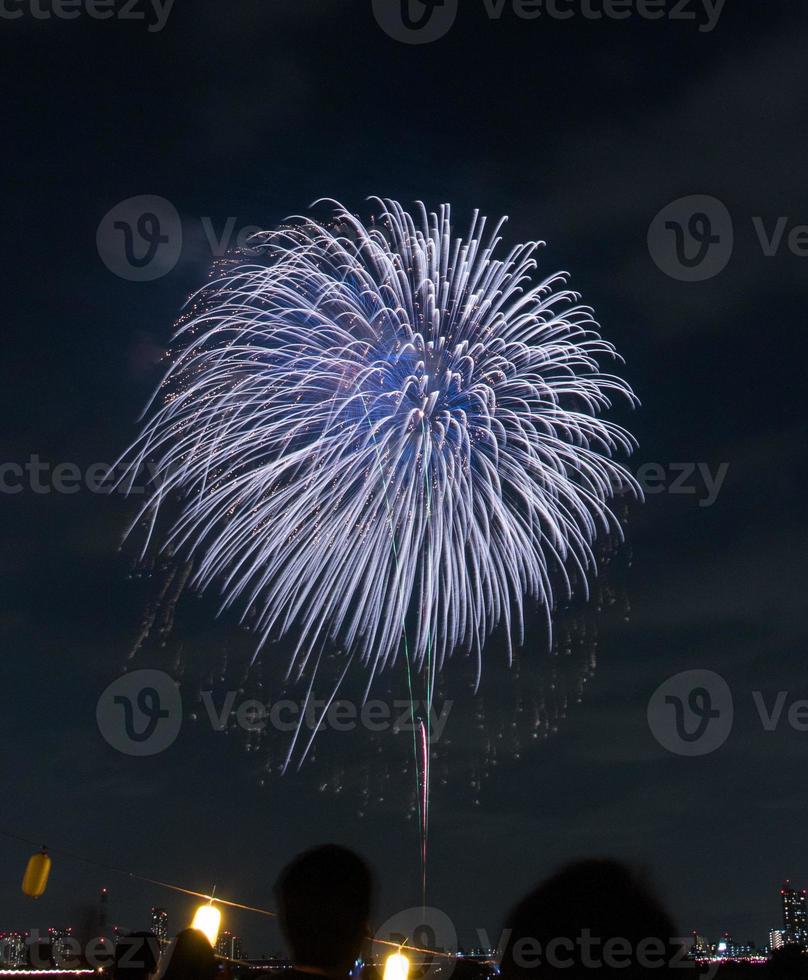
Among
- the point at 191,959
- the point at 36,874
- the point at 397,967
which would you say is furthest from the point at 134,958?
the point at 36,874

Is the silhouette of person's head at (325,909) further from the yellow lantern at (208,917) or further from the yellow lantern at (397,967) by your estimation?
the yellow lantern at (397,967)

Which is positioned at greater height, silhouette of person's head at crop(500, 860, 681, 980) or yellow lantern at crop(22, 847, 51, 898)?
silhouette of person's head at crop(500, 860, 681, 980)

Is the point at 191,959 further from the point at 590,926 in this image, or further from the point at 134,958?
the point at 590,926

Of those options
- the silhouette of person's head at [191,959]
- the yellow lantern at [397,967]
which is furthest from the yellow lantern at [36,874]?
the silhouette of person's head at [191,959]

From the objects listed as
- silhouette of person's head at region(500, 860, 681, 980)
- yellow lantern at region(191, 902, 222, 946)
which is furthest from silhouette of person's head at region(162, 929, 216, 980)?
yellow lantern at region(191, 902, 222, 946)

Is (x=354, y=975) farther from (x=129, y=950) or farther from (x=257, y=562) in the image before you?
(x=257, y=562)

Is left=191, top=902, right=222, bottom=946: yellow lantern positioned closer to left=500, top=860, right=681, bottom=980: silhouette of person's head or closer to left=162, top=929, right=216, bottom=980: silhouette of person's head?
left=162, top=929, right=216, bottom=980: silhouette of person's head
